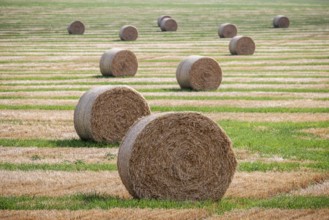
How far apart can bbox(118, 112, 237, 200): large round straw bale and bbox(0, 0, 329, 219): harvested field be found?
254 mm

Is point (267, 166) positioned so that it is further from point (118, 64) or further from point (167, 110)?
point (118, 64)

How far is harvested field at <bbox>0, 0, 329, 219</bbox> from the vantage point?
37.5 ft

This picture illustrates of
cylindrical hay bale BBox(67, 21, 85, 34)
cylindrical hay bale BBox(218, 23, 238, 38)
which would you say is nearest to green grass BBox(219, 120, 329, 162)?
cylindrical hay bale BBox(218, 23, 238, 38)

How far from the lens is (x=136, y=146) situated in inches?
459

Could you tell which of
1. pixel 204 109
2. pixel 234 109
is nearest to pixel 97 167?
pixel 204 109

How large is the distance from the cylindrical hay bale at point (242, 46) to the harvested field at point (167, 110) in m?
0.48

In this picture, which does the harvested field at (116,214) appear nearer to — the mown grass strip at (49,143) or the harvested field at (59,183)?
the harvested field at (59,183)

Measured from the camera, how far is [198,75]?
26.9 m

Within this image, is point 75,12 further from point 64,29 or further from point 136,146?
point 136,146

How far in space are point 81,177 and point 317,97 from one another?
1192cm

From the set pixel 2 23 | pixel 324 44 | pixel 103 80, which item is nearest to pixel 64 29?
pixel 2 23

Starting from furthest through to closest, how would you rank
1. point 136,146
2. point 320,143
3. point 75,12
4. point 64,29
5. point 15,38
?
point 75,12
point 64,29
point 15,38
point 320,143
point 136,146

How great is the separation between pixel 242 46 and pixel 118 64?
1126cm

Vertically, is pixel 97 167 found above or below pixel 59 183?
below
